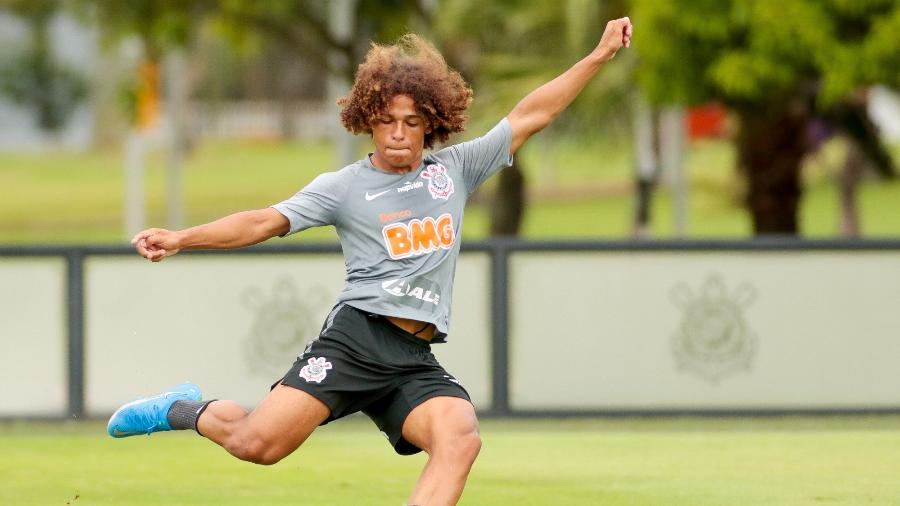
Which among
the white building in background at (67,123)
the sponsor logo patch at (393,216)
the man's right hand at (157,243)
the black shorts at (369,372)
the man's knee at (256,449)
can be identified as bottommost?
the man's knee at (256,449)

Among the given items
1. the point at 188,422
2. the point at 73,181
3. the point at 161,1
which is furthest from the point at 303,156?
the point at 188,422

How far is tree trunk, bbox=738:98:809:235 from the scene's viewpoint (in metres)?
21.2

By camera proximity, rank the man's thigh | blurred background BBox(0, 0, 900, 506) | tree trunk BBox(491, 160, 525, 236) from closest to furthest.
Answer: the man's thigh < blurred background BBox(0, 0, 900, 506) < tree trunk BBox(491, 160, 525, 236)

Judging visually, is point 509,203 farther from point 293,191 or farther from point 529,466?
point 293,191

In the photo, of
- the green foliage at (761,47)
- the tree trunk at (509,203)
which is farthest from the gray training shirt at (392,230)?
the tree trunk at (509,203)

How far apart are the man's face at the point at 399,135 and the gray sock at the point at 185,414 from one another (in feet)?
4.02

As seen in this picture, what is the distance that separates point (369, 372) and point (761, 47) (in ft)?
36.3

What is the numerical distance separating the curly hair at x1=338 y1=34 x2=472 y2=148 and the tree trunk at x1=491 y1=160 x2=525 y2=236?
17014mm

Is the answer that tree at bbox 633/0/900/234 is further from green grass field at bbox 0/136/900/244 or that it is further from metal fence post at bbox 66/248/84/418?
metal fence post at bbox 66/248/84/418

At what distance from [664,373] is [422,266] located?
593 centimetres

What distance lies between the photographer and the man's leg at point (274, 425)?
7199 millimetres

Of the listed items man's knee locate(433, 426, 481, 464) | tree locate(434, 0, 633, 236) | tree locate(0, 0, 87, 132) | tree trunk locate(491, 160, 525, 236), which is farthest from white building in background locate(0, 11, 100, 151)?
man's knee locate(433, 426, 481, 464)

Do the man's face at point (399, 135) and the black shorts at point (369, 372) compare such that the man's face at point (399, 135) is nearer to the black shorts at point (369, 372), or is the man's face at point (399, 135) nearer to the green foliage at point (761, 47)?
the black shorts at point (369, 372)

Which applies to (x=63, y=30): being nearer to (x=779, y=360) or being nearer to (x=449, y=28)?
(x=449, y=28)
